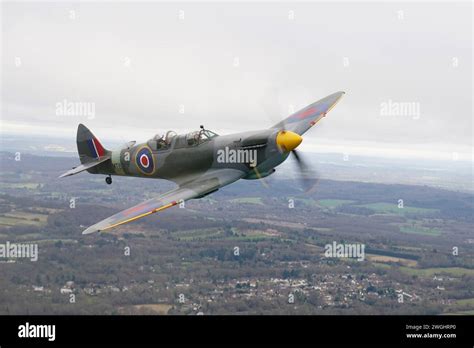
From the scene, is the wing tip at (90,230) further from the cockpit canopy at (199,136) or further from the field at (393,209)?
the field at (393,209)

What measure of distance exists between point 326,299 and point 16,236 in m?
53.8

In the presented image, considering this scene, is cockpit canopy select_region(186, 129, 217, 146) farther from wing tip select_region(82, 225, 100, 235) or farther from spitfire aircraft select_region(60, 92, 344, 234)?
wing tip select_region(82, 225, 100, 235)

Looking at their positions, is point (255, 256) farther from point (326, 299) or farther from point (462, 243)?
point (462, 243)

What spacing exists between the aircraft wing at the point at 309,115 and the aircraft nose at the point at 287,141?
2.71m

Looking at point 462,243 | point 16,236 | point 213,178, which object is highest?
point 213,178

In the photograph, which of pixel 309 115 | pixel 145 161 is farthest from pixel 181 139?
pixel 309 115

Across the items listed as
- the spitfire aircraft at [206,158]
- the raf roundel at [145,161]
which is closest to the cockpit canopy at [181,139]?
the spitfire aircraft at [206,158]

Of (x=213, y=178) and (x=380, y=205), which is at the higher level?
(x=213, y=178)

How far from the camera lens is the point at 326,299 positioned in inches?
2800

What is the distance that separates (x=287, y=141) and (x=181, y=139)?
4.97 meters

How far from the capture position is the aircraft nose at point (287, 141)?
22688 mm

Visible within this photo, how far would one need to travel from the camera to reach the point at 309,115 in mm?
28297

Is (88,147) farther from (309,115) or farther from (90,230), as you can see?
(90,230)
